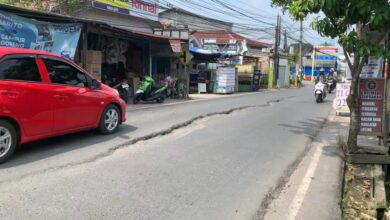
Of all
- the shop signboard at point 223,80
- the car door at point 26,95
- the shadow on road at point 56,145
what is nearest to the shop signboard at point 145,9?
the shop signboard at point 223,80

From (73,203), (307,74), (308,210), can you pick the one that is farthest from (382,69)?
(307,74)

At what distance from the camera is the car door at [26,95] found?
22.9 feet

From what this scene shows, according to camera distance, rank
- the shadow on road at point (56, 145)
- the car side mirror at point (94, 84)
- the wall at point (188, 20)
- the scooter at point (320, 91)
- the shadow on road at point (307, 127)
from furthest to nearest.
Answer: the wall at point (188, 20)
the scooter at point (320, 91)
the shadow on road at point (307, 127)
the car side mirror at point (94, 84)
the shadow on road at point (56, 145)

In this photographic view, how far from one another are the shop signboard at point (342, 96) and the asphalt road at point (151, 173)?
4907mm

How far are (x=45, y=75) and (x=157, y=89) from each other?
37.4 feet

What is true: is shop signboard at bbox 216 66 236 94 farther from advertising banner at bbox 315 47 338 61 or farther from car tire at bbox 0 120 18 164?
advertising banner at bbox 315 47 338 61

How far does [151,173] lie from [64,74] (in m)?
2.90

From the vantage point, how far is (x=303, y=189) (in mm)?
6613

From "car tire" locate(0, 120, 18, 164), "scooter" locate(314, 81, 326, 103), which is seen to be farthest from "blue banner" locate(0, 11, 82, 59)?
"scooter" locate(314, 81, 326, 103)

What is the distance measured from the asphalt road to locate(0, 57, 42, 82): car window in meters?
1.32

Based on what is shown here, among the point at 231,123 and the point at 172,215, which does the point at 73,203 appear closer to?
the point at 172,215

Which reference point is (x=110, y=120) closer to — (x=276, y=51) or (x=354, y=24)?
(x=354, y=24)

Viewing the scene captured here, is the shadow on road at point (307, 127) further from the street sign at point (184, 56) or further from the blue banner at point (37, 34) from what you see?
the street sign at point (184, 56)

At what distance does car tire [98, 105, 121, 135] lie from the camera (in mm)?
9438
